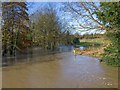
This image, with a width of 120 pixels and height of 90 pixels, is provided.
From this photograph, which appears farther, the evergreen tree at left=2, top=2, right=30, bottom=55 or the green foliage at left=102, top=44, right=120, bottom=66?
the evergreen tree at left=2, top=2, right=30, bottom=55

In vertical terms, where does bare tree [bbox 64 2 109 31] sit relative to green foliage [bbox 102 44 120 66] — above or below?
above

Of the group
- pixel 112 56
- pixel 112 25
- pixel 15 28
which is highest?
pixel 15 28

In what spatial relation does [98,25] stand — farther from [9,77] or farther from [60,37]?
[60,37]

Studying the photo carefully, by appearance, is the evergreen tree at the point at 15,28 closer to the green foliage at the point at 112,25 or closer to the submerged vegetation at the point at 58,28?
the submerged vegetation at the point at 58,28

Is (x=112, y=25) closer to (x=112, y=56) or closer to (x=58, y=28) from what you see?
(x=112, y=56)

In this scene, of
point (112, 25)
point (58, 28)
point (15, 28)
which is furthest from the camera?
point (58, 28)

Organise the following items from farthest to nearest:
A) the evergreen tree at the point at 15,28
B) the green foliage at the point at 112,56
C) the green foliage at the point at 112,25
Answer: the evergreen tree at the point at 15,28 → the green foliage at the point at 112,56 → the green foliage at the point at 112,25

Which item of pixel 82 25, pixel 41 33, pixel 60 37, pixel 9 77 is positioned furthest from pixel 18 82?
pixel 60 37

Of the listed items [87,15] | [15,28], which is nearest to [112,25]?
[87,15]

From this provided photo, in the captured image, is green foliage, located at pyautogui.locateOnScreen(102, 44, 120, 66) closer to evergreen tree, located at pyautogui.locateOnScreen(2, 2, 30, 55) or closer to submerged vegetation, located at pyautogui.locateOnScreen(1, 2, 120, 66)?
Result: submerged vegetation, located at pyautogui.locateOnScreen(1, 2, 120, 66)

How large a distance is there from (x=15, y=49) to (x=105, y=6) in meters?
5.65

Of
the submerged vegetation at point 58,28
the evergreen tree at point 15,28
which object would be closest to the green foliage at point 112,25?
the submerged vegetation at point 58,28

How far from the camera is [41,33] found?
11.2 m

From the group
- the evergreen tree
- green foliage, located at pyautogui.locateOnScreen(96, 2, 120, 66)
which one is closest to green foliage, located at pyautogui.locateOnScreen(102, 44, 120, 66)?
green foliage, located at pyautogui.locateOnScreen(96, 2, 120, 66)
